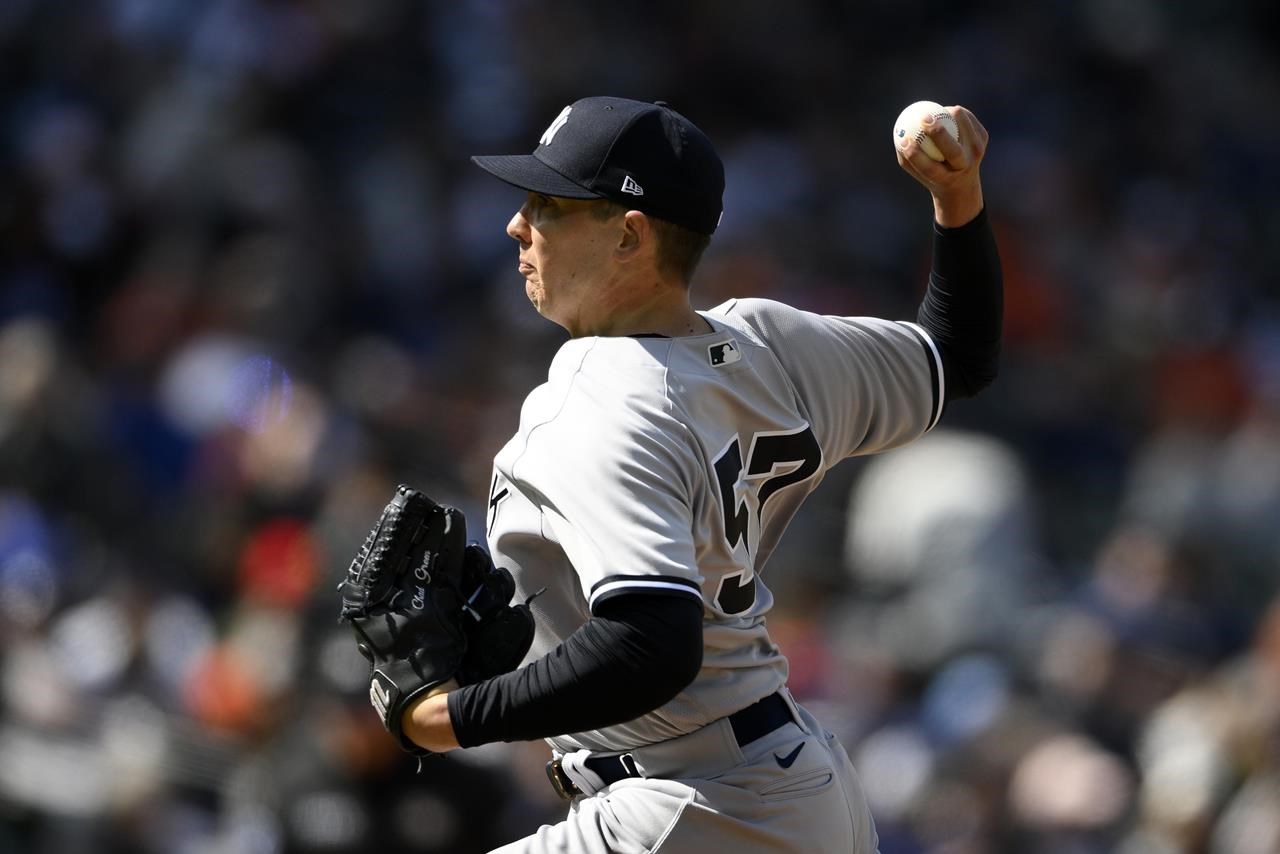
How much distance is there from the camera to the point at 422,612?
2498 millimetres

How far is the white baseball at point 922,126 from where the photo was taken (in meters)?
2.75

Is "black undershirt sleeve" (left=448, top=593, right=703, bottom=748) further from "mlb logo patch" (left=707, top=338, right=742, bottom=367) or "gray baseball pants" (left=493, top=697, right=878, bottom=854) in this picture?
"mlb logo patch" (left=707, top=338, right=742, bottom=367)

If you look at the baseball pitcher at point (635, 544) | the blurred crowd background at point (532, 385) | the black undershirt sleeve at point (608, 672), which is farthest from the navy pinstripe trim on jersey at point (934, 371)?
the blurred crowd background at point (532, 385)

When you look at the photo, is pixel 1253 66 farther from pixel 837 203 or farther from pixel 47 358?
pixel 47 358

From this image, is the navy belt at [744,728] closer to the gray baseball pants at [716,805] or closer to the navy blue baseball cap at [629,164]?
the gray baseball pants at [716,805]

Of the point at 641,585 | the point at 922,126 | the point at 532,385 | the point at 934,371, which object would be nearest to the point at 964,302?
the point at 934,371

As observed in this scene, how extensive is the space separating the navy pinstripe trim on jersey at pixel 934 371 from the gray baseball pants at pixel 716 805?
0.62 m

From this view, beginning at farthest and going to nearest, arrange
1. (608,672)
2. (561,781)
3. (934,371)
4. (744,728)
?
(934,371)
(561,781)
(744,728)
(608,672)

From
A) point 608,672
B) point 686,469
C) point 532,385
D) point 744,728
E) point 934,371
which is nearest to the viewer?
point 608,672

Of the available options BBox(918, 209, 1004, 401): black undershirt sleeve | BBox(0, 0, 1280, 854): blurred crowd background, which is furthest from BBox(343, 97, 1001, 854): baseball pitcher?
BBox(0, 0, 1280, 854): blurred crowd background

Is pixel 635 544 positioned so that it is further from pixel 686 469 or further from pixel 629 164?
pixel 629 164

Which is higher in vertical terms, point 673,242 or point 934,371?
point 673,242

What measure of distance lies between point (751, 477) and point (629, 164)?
482mm

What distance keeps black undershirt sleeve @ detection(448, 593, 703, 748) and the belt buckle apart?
358mm
